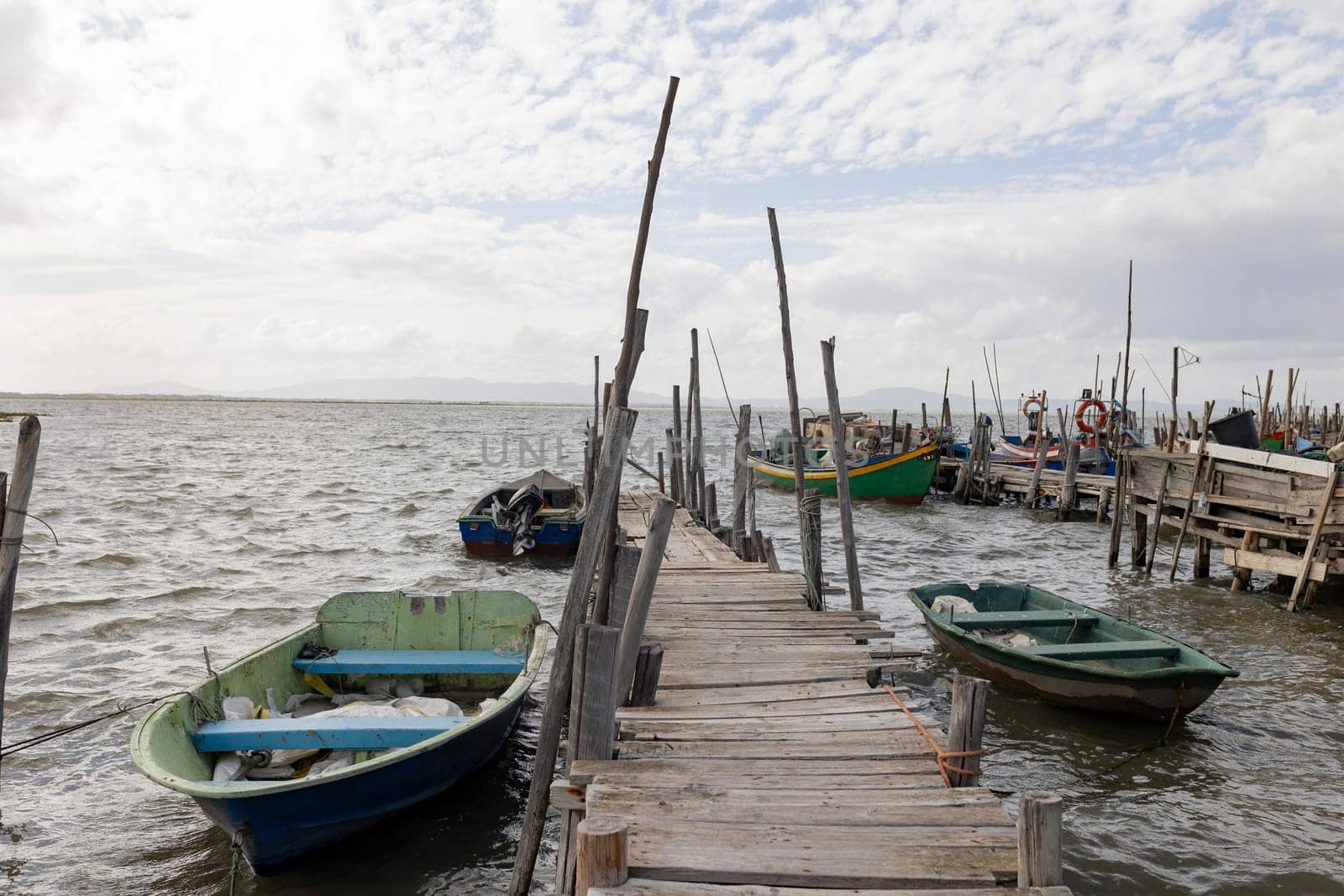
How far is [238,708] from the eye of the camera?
5.96 m

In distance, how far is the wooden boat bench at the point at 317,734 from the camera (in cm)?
550

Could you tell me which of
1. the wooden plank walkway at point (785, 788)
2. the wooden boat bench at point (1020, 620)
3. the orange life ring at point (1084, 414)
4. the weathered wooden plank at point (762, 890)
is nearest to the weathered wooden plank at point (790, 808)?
the wooden plank walkway at point (785, 788)

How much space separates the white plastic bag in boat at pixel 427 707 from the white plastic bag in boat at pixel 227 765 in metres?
1.11

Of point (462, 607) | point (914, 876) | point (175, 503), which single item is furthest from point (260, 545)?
point (914, 876)

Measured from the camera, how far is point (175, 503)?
74.9ft

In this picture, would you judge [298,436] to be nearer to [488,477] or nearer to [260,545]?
[488,477]

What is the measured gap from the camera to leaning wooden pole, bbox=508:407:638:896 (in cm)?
456

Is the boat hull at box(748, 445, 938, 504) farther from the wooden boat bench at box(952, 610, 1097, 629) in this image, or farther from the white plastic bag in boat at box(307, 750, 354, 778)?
the white plastic bag in boat at box(307, 750, 354, 778)

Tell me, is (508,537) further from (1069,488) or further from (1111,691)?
(1069,488)

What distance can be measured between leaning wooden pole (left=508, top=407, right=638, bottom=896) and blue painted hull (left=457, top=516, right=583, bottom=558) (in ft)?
33.8

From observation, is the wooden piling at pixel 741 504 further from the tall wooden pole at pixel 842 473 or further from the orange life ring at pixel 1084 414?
the orange life ring at pixel 1084 414

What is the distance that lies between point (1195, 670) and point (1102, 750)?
98 cm

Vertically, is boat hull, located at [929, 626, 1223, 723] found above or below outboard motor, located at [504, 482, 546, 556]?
below

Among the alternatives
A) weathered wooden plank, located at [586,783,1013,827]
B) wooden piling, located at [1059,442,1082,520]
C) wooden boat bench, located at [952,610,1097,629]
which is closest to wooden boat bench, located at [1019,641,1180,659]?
wooden boat bench, located at [952,610,1097,629]
